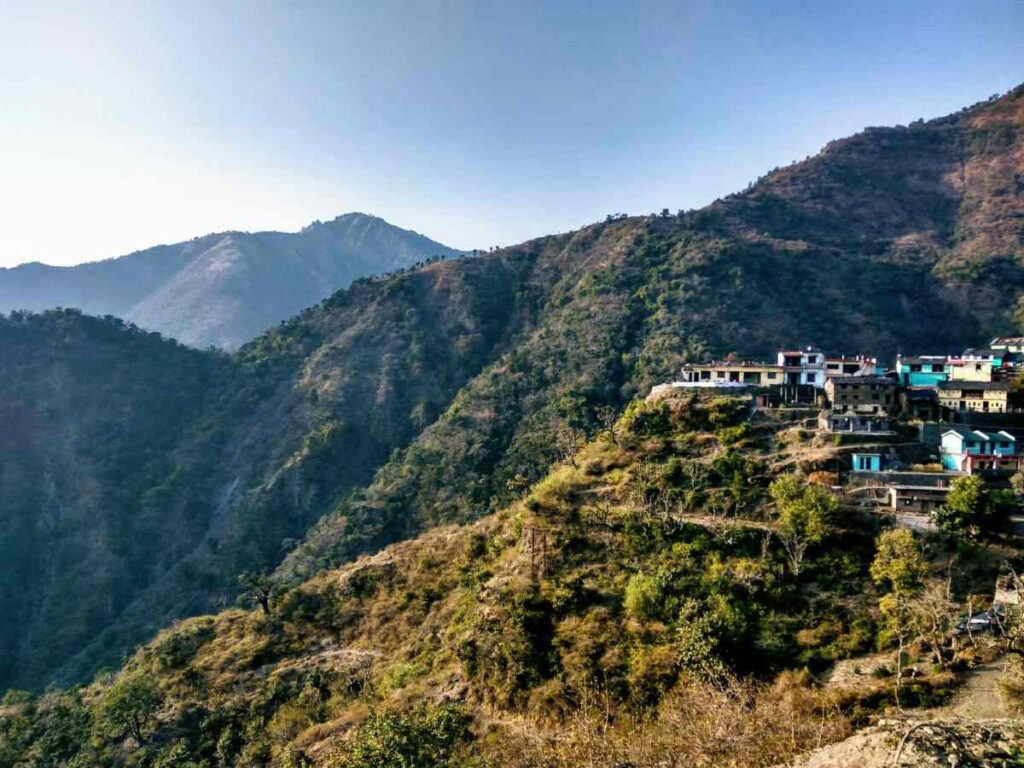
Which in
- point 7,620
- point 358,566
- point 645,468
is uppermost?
point 645,468

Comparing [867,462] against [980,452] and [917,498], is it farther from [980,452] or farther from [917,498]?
[980,452]

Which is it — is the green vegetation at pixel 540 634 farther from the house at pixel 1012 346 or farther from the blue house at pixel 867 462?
the house at pixel 1012 346

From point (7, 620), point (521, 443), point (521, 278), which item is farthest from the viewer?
point (521, 278)

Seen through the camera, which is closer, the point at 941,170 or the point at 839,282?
the point at 839,282

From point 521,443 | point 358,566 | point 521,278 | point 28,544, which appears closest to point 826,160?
point 521,278

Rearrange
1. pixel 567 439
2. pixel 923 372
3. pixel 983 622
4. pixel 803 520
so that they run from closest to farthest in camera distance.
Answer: pixel 983 622, pixel 803 520, pixel 923 372, pixel 567 439

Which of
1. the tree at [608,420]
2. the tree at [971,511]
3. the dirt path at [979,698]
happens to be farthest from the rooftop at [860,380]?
the dirt path at [979,698]

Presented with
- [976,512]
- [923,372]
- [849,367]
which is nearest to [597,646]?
[976,512]

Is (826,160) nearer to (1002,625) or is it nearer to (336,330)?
(336,330)
